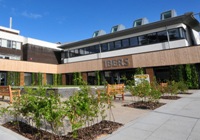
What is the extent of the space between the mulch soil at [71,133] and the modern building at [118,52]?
36.6 feet

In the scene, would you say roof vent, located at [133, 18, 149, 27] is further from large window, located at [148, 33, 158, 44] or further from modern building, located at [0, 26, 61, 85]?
modern building, located at [0, 26, 61, 85]

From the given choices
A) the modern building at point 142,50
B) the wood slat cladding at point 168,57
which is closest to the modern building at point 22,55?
the modern building at point 142,50

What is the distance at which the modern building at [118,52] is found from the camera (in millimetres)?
16062

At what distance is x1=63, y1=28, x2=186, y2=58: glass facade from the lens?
1659 cm

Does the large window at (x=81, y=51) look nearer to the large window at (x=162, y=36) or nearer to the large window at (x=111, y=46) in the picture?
the large window at (x=111, y=46)

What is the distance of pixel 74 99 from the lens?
11.2 feet

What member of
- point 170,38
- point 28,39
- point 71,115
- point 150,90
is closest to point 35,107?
point 71,115

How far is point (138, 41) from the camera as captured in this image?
19.0 metres

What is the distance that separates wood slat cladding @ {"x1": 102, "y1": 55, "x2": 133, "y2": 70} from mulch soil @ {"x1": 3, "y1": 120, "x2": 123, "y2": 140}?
47.6 ft

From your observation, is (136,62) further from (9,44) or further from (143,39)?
(9,44)

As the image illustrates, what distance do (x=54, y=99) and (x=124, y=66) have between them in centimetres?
1589

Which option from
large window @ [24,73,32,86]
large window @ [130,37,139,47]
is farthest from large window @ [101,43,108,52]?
large window @ [24,73,32,86]

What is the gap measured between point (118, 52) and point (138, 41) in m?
3.14

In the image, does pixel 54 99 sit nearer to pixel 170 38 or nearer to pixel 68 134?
pixel 68 134
